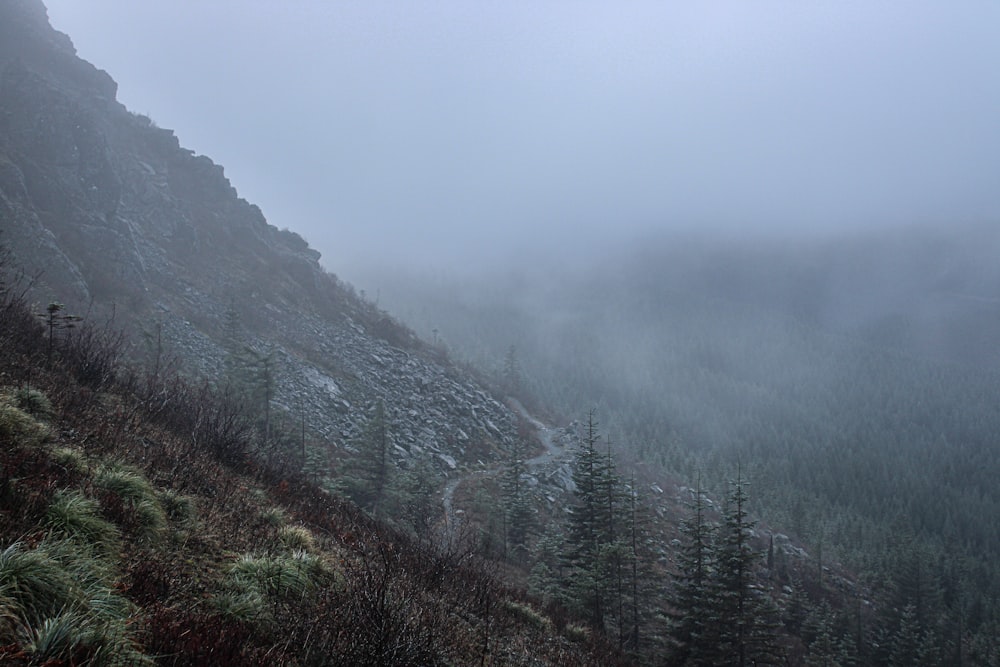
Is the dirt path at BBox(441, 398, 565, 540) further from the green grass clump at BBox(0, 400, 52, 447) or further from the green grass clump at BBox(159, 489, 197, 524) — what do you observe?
the green grass clump at BBox(0, 400, 52, 447)

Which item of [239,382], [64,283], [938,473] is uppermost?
[938,473]

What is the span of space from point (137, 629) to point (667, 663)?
24.9 meters

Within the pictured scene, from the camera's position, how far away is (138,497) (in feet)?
19.0

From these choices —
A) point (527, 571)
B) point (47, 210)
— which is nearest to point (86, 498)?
point (527, 571)

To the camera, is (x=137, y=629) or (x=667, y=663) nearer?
(x=137, y=629)

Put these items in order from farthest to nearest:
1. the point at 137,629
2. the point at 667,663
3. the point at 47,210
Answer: the point at 47,210, the point at 667,663, the point at 137,629

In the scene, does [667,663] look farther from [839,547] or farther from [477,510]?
[839,547]

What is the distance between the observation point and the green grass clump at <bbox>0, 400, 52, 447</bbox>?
18.7ft

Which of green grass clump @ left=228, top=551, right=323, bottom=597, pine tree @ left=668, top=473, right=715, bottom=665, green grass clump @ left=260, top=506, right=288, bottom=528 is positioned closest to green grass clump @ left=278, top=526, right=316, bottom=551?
green grass clump @ left=260, top=506, right=288, bottom=528

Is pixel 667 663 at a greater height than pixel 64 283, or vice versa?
pixel 64 283

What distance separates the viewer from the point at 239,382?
32.0 m

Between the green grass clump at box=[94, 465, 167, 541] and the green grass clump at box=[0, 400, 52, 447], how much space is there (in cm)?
86

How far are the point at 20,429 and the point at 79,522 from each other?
8.47 ft

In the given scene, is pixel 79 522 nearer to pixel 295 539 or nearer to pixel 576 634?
pixel 295 539
